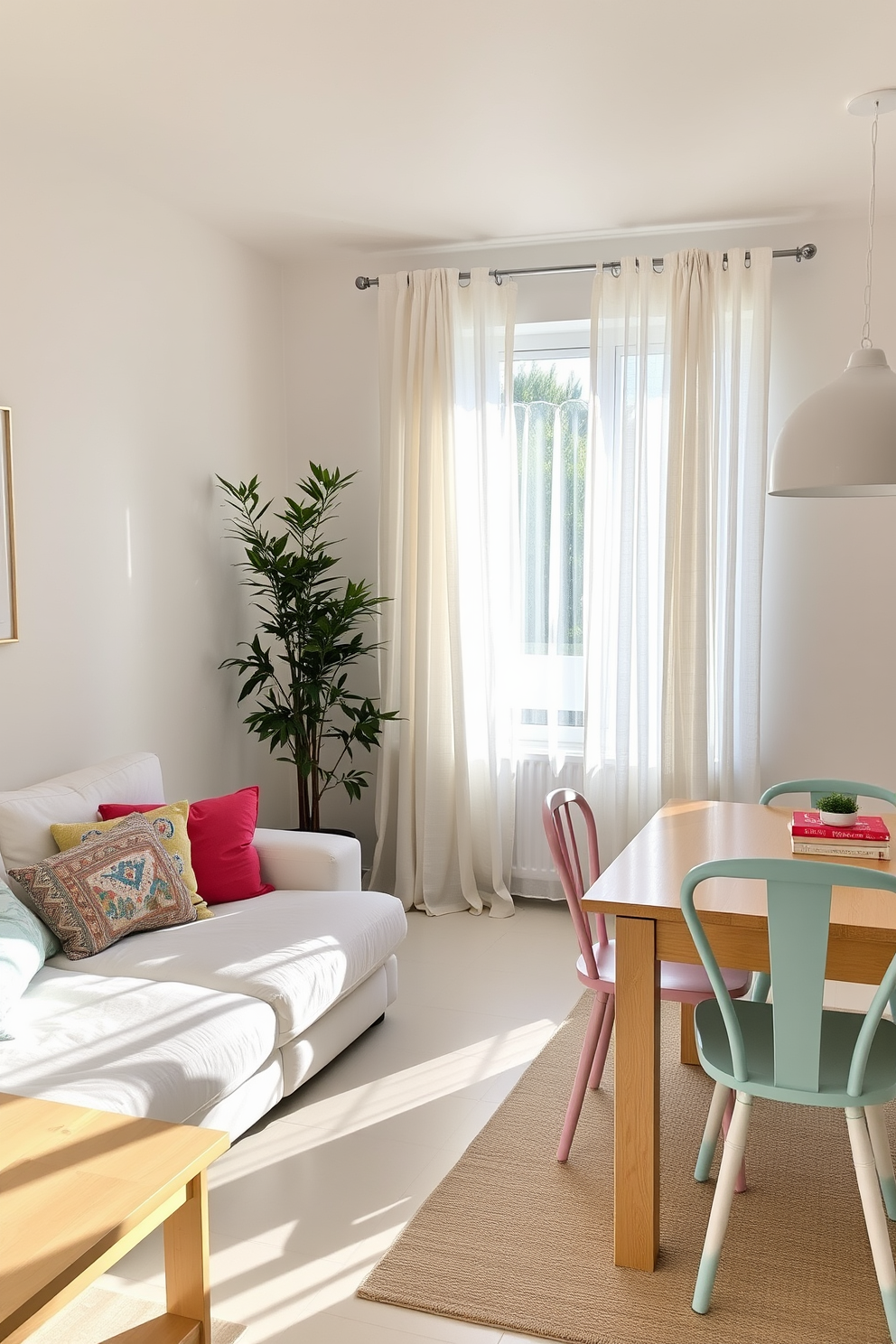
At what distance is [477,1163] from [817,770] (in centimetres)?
244

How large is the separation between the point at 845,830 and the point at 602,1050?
900mm

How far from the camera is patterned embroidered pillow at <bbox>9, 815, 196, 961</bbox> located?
9.75 feet

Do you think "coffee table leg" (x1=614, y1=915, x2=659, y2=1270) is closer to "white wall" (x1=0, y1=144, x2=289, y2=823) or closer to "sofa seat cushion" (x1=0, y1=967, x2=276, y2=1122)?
"sofa seat cushion" (x1=0, y1=967, x2=276, y2=1122)

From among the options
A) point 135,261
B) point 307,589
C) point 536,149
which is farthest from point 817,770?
point 135,261

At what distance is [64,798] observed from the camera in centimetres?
329

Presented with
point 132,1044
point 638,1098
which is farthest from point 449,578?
point 638,1098

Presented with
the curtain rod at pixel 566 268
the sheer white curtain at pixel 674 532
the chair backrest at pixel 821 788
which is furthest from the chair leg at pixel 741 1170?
the curtain rod at pixel 566 268

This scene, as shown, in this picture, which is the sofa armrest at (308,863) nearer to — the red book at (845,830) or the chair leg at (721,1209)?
the red book at (845,830)

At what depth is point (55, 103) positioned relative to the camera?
322 centimetres

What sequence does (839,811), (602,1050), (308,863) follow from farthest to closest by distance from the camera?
(308,863) → (602,1050) → (839,811)

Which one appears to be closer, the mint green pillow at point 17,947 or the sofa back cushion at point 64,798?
the mint green pillow at point 17,947

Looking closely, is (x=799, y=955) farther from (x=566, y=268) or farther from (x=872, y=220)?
(x=566, y=268)

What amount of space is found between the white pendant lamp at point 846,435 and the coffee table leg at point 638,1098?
107cm

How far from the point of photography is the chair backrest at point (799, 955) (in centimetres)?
196
